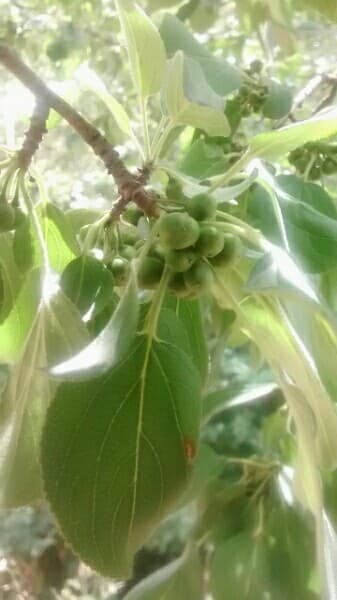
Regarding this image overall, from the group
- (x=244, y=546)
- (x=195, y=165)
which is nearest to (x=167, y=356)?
(x=195, y=165)

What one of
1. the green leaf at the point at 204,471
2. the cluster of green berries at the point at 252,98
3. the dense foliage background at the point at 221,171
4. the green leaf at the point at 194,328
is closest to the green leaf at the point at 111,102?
the dense foliage background at the point at 221,171

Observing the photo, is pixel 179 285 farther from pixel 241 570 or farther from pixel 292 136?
pixel 241 570

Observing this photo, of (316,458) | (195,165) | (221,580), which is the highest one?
(195,165)

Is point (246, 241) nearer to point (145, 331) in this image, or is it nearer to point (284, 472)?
point (145, 331)

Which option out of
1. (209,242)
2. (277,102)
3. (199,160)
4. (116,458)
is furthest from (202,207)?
(277,102)

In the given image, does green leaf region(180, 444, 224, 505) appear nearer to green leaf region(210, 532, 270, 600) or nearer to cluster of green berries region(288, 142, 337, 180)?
green leaf region(210, 532, 270, 600)

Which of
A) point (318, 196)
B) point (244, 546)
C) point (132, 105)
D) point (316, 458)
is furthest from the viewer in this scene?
point (132, 105)

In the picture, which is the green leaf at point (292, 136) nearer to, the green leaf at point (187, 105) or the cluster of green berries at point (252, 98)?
the green leaf at point (187, 105)
